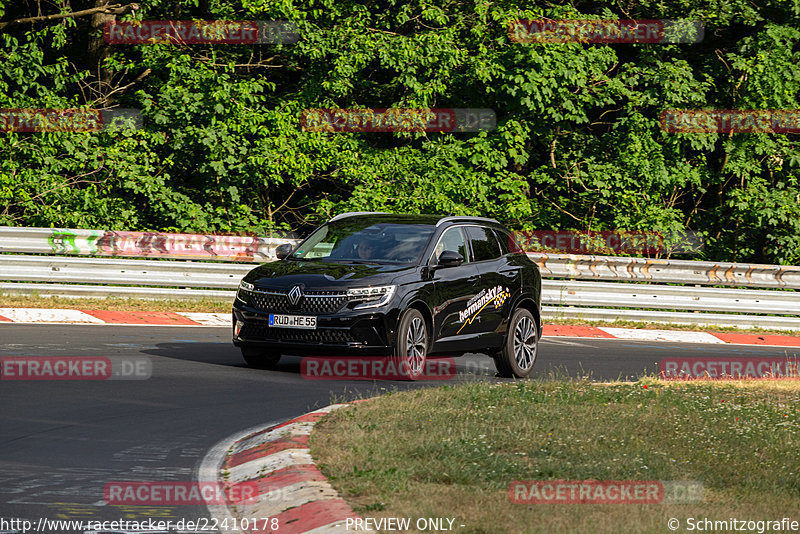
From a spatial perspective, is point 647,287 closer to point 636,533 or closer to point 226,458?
point 226,458

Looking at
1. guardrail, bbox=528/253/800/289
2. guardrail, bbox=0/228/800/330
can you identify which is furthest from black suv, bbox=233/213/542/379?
guardrail, bbox=528/253/800/289

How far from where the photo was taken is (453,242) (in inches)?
515

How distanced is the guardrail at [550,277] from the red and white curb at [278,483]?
1003 cm

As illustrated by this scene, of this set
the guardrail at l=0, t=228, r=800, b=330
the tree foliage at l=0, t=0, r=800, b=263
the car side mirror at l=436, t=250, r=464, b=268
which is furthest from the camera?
the tree foliage at l=0, t=0, r=800, b=263

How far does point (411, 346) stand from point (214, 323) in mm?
6056

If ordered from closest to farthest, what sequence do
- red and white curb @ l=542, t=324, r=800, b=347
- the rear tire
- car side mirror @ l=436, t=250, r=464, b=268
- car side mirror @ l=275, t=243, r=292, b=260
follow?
car side mirror @ l=436, t=250, r=464, b=268
the rear tire
car side mirror @ l=275, t=243, r=292, b=260
red and white curb @ l=542, t=324, r=800, b=347

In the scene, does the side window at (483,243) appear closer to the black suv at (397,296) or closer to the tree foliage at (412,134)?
the black suv at (397,296)

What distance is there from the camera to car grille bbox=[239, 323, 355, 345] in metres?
11.7

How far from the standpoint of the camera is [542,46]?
21578mm

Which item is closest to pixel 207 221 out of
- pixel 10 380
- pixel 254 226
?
pixel 254 226

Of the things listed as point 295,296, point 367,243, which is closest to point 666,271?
point 367,243

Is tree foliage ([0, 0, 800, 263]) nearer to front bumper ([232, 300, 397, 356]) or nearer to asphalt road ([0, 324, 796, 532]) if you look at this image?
asphalt road ([0, 324, 796, 532])

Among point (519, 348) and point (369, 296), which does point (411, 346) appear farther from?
point (519, 348)

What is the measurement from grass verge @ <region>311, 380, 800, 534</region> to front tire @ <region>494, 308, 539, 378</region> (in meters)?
2.24
